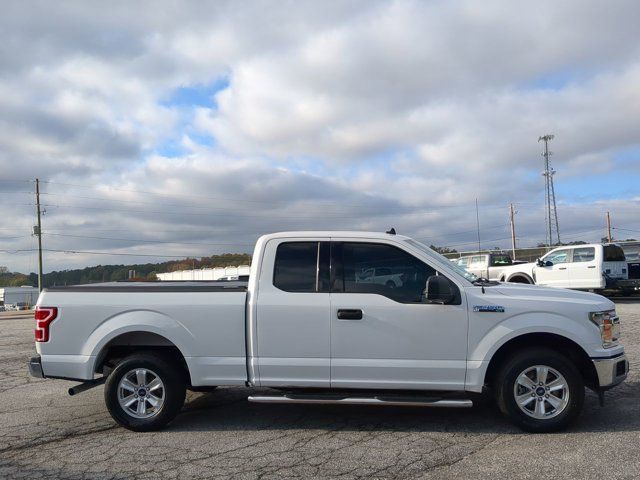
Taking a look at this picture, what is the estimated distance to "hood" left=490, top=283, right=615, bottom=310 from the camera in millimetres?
5762

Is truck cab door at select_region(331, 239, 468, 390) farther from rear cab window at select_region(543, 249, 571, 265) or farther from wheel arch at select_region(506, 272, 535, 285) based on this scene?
rear cab window at select_region(543, 249, 571, 265)

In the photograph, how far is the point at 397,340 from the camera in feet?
18.7

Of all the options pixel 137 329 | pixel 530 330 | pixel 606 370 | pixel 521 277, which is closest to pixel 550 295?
pixel 530 330

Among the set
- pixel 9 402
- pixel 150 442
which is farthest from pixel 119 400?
pixel 9 402

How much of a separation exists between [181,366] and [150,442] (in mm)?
832

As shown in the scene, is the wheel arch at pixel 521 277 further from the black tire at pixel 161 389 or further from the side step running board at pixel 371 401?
the black tire at pixel 161 389

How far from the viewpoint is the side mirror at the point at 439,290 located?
557 centimetres

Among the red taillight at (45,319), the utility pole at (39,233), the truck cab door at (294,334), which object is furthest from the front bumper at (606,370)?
the utility pole at (39,233)

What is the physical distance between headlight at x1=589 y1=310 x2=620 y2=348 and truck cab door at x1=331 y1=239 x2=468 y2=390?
49.2 inches

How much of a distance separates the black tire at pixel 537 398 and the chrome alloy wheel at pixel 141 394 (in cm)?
336

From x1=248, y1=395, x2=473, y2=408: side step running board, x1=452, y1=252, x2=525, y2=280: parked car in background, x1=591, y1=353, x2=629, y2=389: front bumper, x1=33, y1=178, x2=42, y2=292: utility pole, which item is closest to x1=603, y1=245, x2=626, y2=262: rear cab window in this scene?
x1=452, y1=252, x2=525, y2=280: parked car in background

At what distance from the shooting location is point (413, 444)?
17.7ft

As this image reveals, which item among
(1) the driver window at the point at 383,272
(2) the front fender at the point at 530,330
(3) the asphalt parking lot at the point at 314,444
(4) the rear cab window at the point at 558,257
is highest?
(4) the rear cab window at the point at 558,257

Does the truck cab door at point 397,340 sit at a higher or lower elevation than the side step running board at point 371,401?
higher
